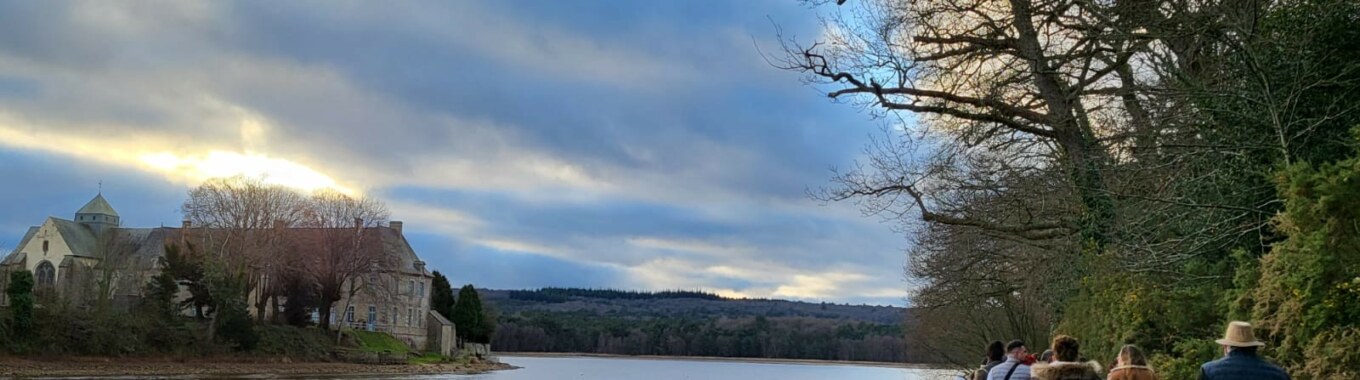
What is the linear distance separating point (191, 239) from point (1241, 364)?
6101 centimetres

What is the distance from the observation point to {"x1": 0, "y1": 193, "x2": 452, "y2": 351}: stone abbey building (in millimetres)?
61688

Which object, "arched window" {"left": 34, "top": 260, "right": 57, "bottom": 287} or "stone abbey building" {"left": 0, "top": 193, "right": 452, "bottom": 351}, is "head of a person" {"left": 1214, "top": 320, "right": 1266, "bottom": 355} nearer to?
"stone abbey building" {"left": 0, "top": 193, "right": 452, "bottom": 351}

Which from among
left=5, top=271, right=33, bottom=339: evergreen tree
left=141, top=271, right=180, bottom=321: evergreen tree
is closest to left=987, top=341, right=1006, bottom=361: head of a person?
left=5, top=271, right=33, bottom=339: evergreen tree

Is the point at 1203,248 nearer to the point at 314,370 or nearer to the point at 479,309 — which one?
the point at 314,370

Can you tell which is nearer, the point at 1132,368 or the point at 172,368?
the point at 1132,368

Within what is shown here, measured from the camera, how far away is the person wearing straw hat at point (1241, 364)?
685 centimetres

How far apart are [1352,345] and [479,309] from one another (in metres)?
82.1

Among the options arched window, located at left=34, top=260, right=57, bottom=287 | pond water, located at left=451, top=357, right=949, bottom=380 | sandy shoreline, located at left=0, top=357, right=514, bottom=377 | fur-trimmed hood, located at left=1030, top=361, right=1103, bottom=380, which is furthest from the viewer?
arched window, located at left=34, top=260, right=57, bottom=287

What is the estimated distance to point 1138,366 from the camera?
639cm

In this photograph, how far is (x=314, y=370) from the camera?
5728cm

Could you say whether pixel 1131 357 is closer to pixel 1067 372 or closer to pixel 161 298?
A: pixel 1067 372

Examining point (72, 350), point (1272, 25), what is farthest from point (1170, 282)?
point (72, 350)

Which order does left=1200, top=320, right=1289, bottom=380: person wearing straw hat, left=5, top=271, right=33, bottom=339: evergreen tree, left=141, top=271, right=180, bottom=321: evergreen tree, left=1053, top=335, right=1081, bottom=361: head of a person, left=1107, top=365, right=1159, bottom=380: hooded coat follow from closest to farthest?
1. left=1107, top=365, right=1159, bottom=380: hooded coat
2. left=1200, top=320, right=1289, bottom=380: person wearing straw hat
3. left=1053, top=335, right=1081, bottom=361: head of a person
4. left=5, top=271, right=33, bottom=339: evergreen tree
5. left=141, top=271, right=180, bottom=321: evergreen tree

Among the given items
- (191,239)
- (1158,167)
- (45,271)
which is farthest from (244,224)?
(1158,167)
